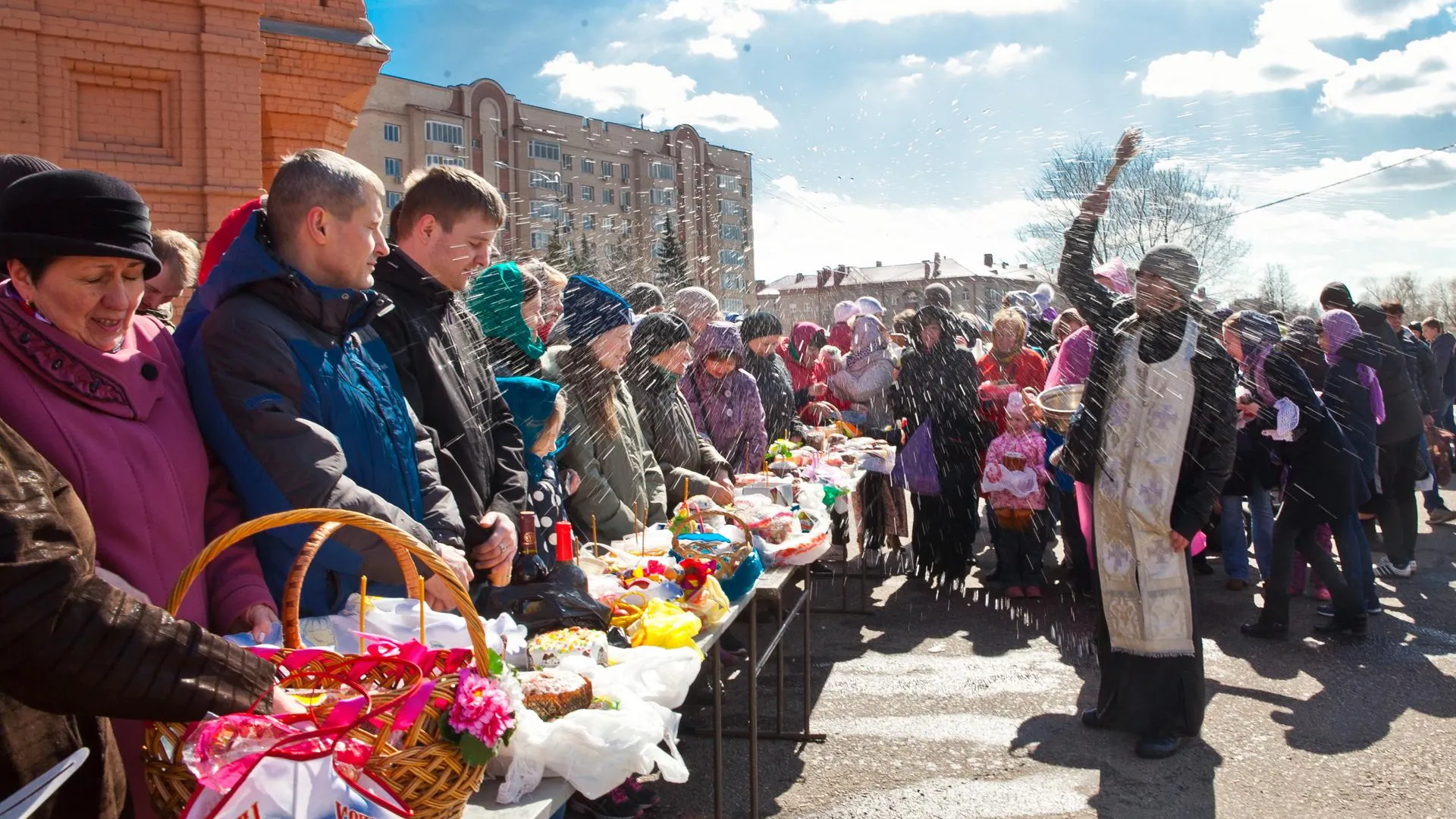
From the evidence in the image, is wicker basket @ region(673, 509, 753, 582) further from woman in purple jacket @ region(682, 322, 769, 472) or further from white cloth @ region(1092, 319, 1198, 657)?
woman in purple jacket @ region(682, 322, 769, 472)

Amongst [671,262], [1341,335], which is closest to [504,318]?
[1341,335]

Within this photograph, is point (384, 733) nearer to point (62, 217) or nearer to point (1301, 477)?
point (62, 217)

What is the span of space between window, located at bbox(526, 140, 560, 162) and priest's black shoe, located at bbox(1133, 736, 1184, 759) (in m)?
45.1

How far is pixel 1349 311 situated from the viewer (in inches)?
249

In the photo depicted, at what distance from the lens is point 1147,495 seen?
398 centimetres

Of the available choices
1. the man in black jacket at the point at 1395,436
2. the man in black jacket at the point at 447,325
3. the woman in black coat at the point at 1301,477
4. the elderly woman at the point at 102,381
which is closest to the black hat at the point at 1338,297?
the man in black jacket at the point at 1395,436

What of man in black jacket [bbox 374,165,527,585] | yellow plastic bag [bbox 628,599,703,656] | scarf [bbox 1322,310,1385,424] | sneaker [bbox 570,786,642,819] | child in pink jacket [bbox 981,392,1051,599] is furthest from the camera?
child in pink jacket [bbox 981,392,1051,599]

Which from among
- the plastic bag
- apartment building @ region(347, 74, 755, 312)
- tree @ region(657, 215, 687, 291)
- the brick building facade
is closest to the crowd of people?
the plastic bag

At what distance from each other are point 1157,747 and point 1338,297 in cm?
408

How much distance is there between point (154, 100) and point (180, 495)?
303 inches

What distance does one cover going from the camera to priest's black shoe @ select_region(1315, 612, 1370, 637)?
5.38 meters

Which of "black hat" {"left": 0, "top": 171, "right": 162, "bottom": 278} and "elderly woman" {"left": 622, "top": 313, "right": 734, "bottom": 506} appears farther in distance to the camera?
"elderly woman" {"left": 622, "top": 313, "right": 734, "bottom": 506}

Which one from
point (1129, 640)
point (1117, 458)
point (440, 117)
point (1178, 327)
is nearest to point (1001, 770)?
point (1129, 640)

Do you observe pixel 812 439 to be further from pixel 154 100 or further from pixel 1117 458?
pixel 154 100
